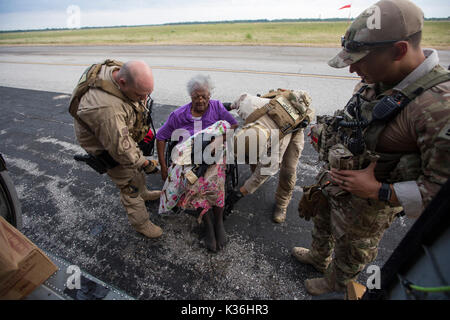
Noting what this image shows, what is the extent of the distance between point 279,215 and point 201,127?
135cm

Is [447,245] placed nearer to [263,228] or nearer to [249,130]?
[249,130]

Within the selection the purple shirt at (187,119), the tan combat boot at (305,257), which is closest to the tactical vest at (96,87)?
the purple shirt at (187,119)

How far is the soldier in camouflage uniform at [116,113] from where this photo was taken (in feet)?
6.19

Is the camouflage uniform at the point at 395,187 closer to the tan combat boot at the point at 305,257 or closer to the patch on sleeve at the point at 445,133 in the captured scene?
the patch on sleeve at the point at 445,133

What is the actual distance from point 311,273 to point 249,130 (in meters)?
1.43

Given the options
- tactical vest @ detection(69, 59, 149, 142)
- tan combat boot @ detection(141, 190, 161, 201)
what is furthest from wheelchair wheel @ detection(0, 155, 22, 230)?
tan combat boot @ detection(141, 190, 161, 201)

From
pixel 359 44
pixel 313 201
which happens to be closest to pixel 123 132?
pixel 313 201

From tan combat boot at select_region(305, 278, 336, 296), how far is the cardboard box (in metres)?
2.00

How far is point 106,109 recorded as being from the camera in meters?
1.88

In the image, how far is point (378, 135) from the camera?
136 centimetres

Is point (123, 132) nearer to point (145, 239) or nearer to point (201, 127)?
point (201, 127)

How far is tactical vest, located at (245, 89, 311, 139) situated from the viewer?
2074 mm

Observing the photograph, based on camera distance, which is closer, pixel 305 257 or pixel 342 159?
pixel 342 159
